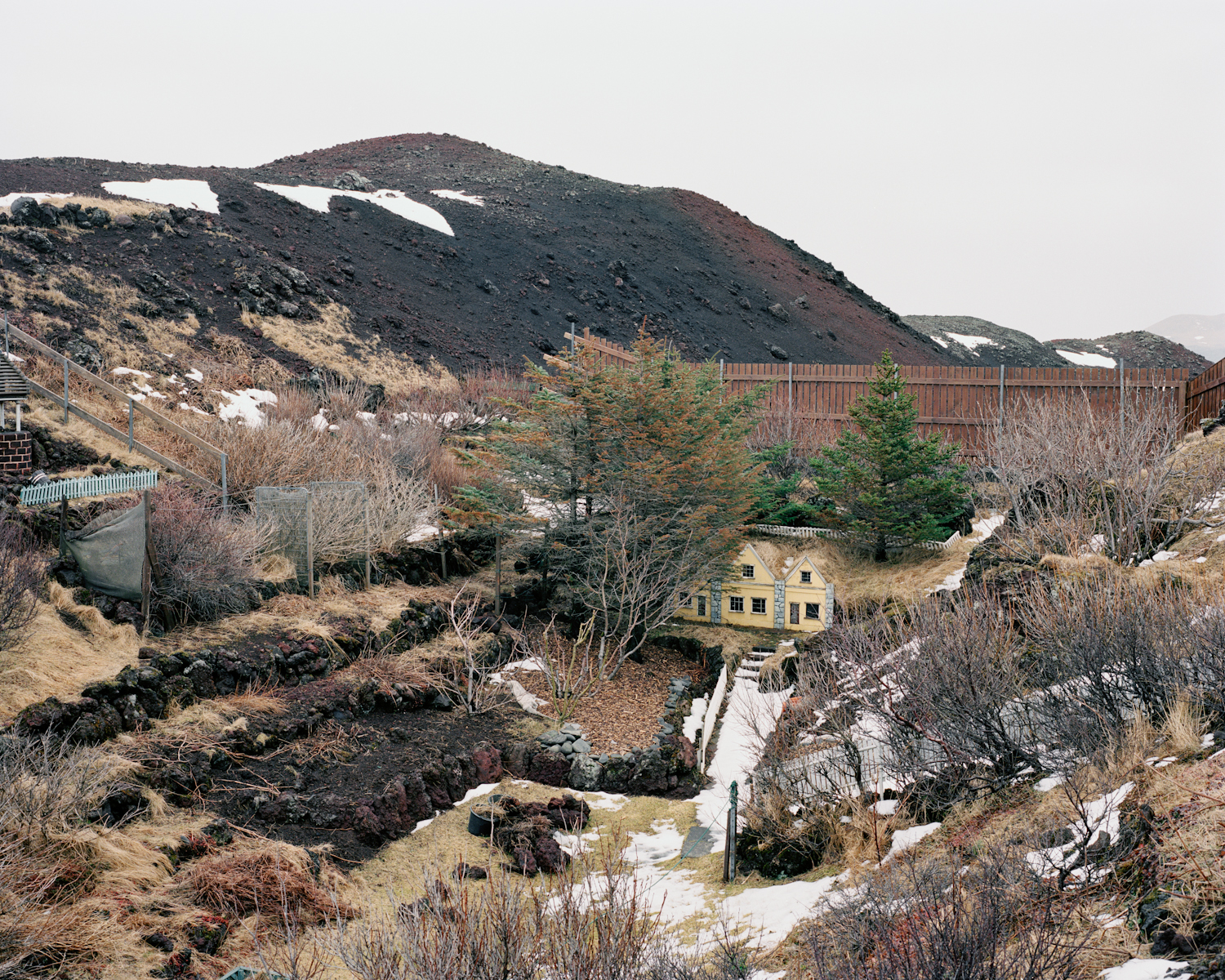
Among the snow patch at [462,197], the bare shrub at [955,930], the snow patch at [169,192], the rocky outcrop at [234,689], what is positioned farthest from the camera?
the snow patch at [462,197]

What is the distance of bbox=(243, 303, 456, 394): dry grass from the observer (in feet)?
108

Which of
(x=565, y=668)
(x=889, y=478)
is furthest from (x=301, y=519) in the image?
(x=889, y=478)

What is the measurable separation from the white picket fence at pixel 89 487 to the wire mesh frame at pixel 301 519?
1.89 metres

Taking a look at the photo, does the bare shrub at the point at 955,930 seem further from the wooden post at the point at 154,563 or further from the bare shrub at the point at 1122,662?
the wooden post at the point at 154,563

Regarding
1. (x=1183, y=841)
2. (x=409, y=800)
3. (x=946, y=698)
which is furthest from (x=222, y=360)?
(x=1183, y=841)

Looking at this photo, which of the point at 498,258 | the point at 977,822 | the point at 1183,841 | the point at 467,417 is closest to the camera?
the point at 1183,841

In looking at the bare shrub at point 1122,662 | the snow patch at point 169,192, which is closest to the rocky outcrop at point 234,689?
the bare shrub at point 1122,662

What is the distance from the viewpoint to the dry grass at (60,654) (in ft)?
30.9

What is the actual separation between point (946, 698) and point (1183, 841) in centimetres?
304

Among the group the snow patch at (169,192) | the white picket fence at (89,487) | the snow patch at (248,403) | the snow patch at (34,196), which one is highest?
the snow patch at (169,192)

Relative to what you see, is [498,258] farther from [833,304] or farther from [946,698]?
[946,698]

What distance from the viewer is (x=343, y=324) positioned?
121ft

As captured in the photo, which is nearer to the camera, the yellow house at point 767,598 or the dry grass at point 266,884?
the dry grass at point 266,884

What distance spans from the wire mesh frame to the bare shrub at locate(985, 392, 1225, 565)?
1139 cm
